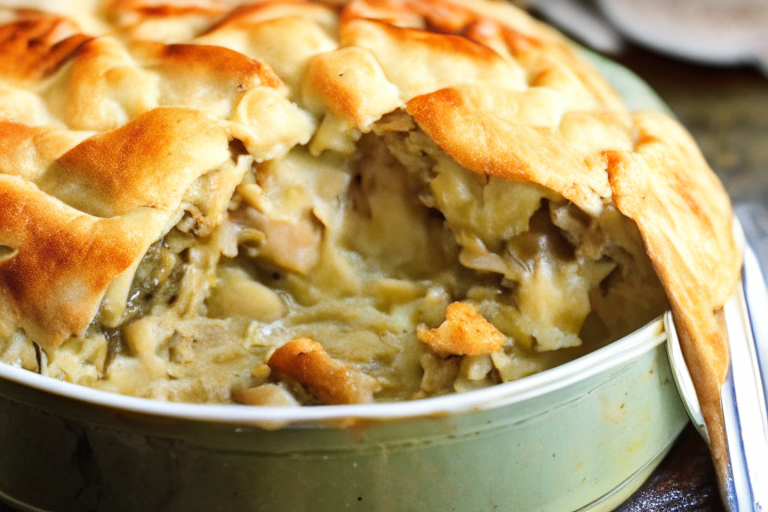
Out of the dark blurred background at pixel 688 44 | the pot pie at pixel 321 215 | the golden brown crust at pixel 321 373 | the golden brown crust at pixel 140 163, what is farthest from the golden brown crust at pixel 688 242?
the dark blurred background at pixel 688 44

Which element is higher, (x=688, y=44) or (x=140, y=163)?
(x=140, y=163)

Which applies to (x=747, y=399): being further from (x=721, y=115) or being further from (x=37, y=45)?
(x=721, y=115)

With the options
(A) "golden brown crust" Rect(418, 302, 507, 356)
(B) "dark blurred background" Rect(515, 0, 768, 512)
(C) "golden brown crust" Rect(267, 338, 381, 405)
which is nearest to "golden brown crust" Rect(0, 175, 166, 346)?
(C) "golden brown crust" Rect(267, 338, 381, 405)

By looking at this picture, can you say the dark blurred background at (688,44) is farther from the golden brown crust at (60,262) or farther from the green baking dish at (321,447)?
the golden brown crust at (60,262)

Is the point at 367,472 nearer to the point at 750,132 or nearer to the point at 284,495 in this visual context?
the point at 284,495

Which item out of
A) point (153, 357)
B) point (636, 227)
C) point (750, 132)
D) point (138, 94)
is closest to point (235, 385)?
point (153, 357)

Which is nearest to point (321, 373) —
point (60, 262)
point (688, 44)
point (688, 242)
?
point (60, 262)
